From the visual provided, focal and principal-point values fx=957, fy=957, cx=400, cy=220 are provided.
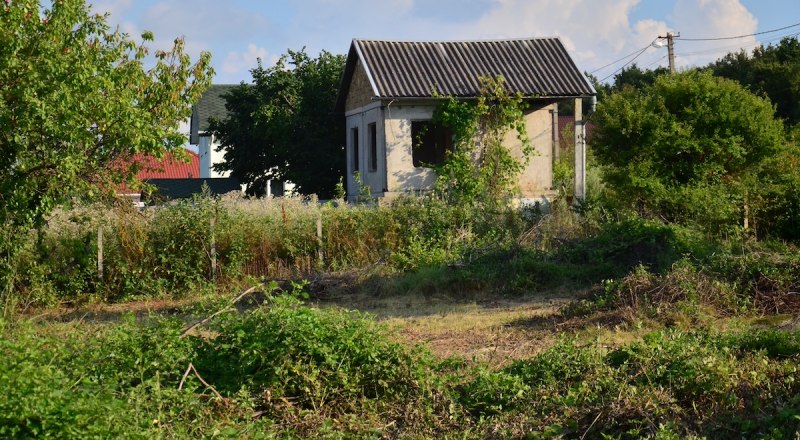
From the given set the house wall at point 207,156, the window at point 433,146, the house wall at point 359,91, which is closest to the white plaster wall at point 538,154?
the window at point 433,146

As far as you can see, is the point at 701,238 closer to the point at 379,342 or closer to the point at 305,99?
the point at 379,342

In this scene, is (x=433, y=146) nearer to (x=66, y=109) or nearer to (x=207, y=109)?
(x=66, y=109)

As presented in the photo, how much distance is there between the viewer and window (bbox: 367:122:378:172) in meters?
24.6

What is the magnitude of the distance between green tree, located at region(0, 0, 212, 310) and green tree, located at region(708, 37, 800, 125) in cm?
2643

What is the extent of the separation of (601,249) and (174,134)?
24.8 feet

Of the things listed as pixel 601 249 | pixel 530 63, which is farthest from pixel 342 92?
pixel 601 249

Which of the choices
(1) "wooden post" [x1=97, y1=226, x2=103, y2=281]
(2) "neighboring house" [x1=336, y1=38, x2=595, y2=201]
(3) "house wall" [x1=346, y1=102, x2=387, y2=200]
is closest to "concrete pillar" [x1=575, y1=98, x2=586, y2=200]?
(2) "neighboring house" [x1=336, y1=38, x2=595, y2=201]

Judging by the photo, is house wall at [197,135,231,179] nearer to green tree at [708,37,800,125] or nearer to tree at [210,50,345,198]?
tree at [210,50,345,198]

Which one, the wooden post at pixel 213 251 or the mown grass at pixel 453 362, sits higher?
the wooden post at pixel 213 251

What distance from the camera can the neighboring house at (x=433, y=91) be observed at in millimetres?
23109

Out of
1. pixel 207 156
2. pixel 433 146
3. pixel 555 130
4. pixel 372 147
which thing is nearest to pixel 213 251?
pixel 372 147

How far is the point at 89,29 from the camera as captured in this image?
1361 cm

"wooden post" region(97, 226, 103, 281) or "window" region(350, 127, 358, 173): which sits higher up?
"window" region(350, 127, 358, 173)

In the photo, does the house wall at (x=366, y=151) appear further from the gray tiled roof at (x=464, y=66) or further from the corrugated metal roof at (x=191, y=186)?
the corrugated metal roof at (x=191, y=186)
